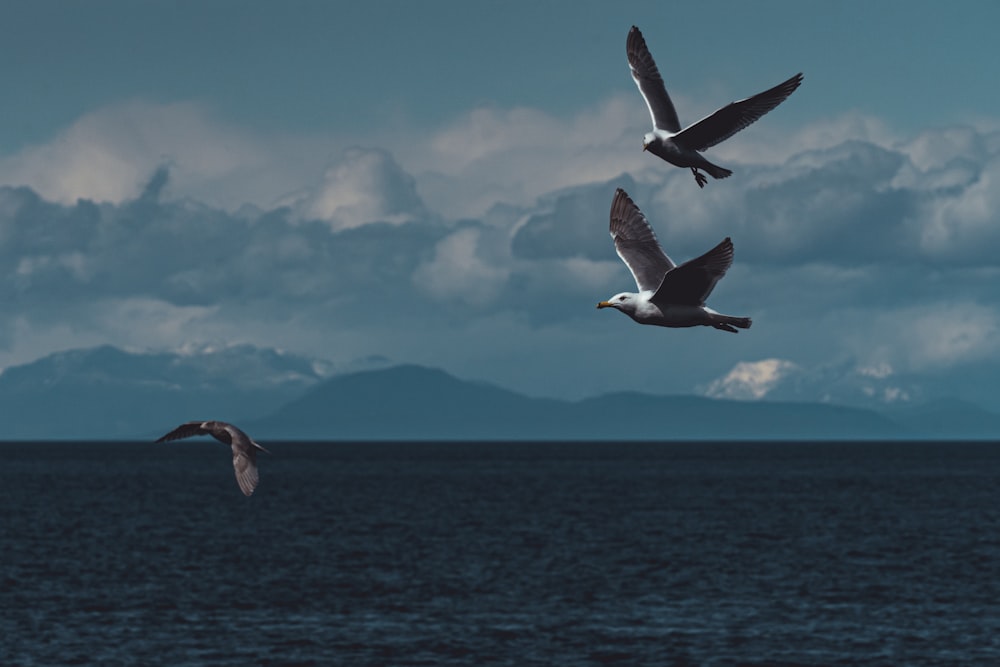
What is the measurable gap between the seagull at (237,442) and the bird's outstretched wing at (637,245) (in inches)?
187

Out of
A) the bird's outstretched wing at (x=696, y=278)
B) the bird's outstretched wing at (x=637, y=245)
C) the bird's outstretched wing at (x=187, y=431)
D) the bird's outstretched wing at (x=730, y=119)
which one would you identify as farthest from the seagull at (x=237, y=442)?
the bird's outstretched wing at (x=730, y=119)

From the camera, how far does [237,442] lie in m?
14.8

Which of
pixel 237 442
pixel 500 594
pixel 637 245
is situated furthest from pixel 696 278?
pixel 500 594

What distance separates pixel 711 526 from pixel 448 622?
285 feet

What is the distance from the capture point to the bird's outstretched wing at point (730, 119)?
42.1ft

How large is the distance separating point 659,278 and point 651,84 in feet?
7.68

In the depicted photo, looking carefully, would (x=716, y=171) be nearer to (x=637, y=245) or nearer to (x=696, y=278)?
(x=696, y=278)

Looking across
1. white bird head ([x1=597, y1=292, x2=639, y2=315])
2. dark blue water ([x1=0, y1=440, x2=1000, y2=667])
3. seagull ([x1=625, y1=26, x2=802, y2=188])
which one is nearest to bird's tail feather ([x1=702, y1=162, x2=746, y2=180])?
seagull ([x1=625, y1=26, x2=802, y2=188])

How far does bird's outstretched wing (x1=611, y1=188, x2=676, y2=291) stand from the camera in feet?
51.5

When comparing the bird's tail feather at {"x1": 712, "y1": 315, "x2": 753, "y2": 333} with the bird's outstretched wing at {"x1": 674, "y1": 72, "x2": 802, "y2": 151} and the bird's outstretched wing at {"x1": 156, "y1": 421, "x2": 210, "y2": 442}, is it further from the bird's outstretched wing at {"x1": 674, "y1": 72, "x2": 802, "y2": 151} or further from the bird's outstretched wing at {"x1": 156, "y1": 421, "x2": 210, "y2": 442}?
the bird's outstretched wing at {"x1": 156, "y1": 421, "x2": 210, "y2": 442}

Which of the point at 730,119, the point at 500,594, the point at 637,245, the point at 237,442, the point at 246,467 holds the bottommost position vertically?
the point at 500,594

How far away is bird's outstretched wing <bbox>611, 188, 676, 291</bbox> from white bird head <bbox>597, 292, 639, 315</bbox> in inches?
51.3

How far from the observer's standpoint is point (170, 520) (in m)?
189

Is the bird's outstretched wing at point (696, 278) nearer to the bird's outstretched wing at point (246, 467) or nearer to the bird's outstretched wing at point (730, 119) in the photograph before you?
the bird's outstretched wing at point (730, 119)
